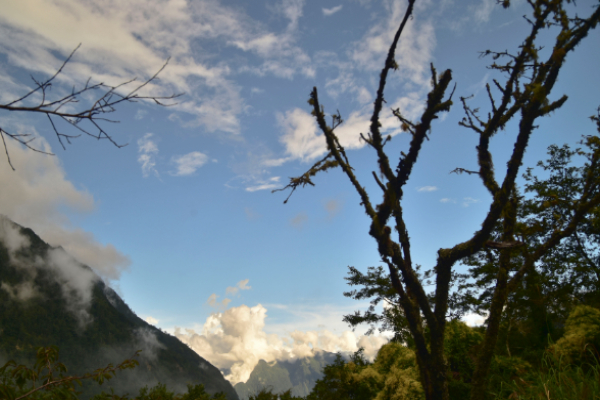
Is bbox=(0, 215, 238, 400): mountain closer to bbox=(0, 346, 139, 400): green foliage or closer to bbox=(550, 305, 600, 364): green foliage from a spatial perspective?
bbox=(550, 305, 600, 364): green foliage

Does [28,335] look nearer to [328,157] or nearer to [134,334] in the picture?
[134,334]

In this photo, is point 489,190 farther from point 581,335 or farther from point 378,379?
point 378,379

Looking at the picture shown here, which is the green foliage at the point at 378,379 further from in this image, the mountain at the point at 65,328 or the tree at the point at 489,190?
the mountain at the point at 65,328

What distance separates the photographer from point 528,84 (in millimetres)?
4359

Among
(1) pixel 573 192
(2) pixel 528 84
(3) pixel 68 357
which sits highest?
(1) pixel 573 192

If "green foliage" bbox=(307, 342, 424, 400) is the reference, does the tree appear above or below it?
above

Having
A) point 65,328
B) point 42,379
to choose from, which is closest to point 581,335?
point 42,379

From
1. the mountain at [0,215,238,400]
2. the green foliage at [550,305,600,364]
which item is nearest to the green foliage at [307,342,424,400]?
the green foliage at [550,305,600,364]

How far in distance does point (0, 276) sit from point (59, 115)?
750ft

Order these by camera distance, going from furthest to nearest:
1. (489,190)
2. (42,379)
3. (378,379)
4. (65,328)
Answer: (65,328) → (378,379) → (489,190) → (42,379)

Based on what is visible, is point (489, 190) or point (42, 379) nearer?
point (42, 379)

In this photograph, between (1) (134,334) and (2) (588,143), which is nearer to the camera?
(2) (588,143)

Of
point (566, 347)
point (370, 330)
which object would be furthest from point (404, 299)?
point (370, 330)

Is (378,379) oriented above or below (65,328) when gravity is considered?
above
